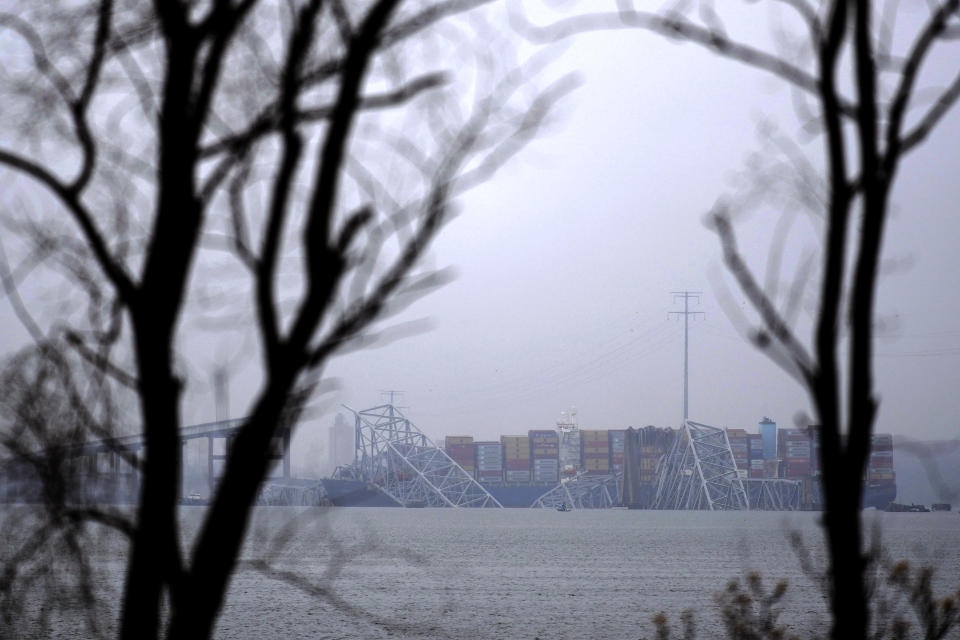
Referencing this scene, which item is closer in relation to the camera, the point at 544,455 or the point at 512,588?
the point at 512,588

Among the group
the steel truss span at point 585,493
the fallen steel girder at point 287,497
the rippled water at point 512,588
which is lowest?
the steel truss span at point 585,493

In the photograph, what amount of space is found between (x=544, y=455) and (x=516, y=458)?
373 cm

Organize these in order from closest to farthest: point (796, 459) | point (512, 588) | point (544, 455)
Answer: point (512, 588), point (796, 459), point (544, 455)

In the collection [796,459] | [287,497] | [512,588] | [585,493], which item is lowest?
[585,493]

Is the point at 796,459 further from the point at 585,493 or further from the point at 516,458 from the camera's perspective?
the point at 516,458

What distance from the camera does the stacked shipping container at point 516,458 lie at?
490 feet

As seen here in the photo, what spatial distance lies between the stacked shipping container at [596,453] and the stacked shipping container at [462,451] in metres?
14.8

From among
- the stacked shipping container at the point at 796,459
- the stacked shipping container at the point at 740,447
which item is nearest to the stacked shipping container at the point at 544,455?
the stacked shipping container at the point at 740,447

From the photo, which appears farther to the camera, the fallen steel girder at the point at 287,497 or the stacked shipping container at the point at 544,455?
the stacked shipping container at the point at 544,455

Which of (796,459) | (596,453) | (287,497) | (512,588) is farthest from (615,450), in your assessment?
(287,497)

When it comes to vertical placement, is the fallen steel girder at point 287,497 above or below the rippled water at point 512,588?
above

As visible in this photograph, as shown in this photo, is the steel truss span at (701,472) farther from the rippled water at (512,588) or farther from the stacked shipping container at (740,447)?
the rippled water at (512,588)

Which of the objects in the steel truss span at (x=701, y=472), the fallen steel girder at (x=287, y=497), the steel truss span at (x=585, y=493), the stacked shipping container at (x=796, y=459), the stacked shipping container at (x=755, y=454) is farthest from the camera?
Answer: the steel truss span at (x=585, y=493)

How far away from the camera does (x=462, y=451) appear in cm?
14838
